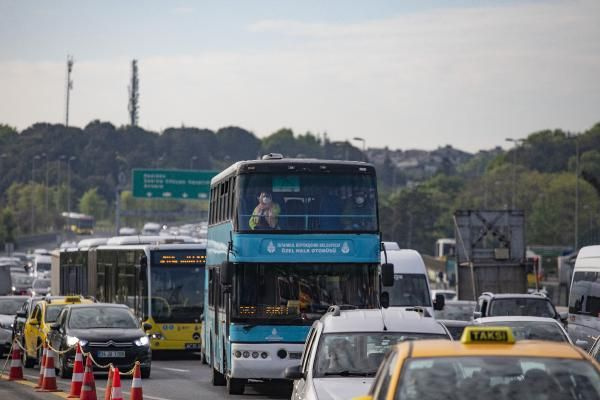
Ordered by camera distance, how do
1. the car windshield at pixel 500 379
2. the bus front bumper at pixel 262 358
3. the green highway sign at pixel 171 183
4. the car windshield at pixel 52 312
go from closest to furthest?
1. the car windshield at pixel 500 379
2. the bus front bumper at pixel 262 358
3. the car windshield at pixel 52 312
4. the green highway sign at pixel 171 183

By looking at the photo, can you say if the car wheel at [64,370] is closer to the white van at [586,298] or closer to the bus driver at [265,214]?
the bus driver at [265,214]

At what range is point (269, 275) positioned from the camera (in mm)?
23297

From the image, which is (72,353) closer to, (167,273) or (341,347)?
(167,273)

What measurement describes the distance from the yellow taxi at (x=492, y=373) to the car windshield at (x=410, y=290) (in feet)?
79.0

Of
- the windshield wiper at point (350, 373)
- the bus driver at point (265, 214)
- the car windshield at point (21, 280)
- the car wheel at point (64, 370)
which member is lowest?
the car windshield at point (21, 280)

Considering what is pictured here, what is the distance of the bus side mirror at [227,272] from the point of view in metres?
23.1

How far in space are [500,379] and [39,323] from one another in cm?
2343

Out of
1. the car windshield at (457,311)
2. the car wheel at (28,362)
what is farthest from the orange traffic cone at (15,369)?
the car windshield at (457,311)

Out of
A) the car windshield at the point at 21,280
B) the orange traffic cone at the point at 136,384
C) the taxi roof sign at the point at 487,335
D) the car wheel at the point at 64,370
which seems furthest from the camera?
the car windshield at the point at 21,280

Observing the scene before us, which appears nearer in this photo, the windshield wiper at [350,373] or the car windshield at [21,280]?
the windshield wiper at [350,373]

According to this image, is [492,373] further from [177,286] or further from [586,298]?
[177,286]

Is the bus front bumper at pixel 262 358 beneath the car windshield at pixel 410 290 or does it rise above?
beneath

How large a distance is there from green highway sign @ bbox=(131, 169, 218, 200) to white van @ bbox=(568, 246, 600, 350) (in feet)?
184

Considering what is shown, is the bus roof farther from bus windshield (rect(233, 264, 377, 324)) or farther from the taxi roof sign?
the taxi roof sign
